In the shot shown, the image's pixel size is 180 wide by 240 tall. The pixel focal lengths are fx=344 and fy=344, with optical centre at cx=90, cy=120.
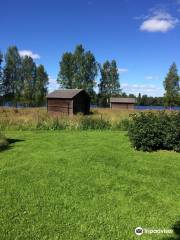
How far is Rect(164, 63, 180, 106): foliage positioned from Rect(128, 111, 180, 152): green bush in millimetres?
61578

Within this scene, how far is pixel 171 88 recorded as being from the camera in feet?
241

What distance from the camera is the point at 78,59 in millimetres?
76250

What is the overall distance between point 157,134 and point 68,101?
26.0m

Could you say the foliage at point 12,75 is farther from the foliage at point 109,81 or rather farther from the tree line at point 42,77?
the foliage at point 109,81

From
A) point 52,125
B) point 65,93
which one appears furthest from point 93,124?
point 65,93

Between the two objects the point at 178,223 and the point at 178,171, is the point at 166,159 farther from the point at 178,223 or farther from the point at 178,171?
the point at 178,223

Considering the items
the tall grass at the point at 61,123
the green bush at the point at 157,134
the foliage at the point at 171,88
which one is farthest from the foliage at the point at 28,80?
the green bush at the point at 157,134

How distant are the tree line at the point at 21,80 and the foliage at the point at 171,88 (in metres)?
29.3

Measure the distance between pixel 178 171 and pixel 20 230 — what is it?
17.9ft

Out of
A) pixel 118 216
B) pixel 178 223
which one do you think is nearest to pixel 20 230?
pixel 118 216

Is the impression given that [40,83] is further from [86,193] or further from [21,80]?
[86,193]

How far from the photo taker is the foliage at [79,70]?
75.4 m

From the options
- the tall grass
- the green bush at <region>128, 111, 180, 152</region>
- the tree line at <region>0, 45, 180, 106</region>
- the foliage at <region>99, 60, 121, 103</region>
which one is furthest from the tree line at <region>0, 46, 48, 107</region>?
the green bush at <region>128, 111, 180, 152</region>

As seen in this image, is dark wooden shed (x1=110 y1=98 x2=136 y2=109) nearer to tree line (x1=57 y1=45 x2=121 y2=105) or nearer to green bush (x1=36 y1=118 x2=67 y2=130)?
tree line (x1=57 y1=45 x2=121 y2=105)
